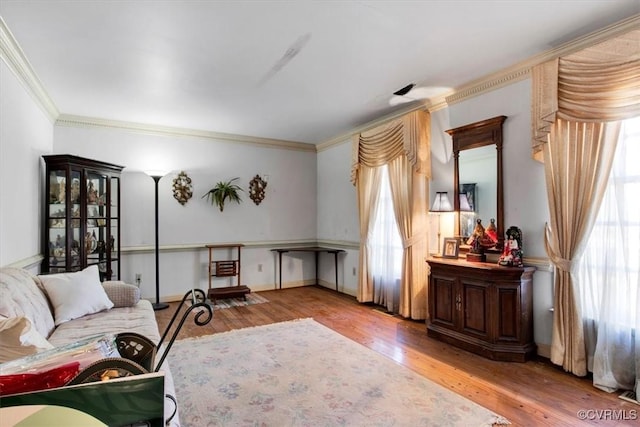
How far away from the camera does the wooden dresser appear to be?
292cm

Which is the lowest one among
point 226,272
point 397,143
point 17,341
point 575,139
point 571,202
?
point 226,272

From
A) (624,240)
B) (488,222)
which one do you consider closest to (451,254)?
(488,222)

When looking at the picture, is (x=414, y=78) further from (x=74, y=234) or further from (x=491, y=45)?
(x=74, y=234)

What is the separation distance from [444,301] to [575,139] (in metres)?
1.82

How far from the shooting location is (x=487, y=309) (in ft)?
10.0

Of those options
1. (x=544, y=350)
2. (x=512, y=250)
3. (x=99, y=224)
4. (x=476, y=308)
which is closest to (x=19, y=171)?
(x=99, y=224)

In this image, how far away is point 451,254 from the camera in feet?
11.8

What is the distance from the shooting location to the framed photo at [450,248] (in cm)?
357

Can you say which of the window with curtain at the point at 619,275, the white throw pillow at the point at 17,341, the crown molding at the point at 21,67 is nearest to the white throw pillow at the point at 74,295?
the white throw pillow at the point at 17,341

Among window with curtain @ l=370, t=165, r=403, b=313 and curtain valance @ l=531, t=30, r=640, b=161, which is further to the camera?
window with curtain @ l=370, t=165, r=403, b=313

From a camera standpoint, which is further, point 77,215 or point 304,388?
point 77,215

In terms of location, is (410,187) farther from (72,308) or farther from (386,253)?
(72,308)

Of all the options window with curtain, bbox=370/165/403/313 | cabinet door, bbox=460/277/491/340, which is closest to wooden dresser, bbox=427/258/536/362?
cabinet door, bbox=460/277/491/340

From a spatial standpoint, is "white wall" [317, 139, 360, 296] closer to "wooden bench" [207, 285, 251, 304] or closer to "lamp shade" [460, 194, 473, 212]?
"wooden bench" [207, 285, 251, 304]
